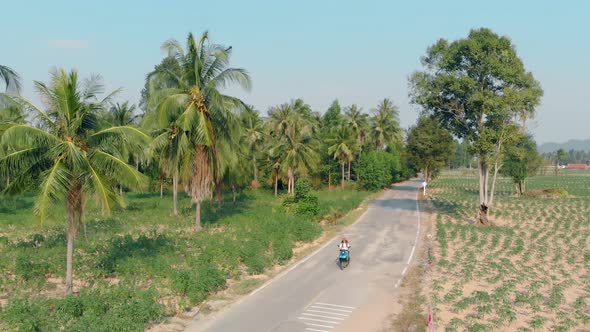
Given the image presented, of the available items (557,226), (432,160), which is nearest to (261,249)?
(557,226)

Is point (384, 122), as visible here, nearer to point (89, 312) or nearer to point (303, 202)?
point (303, 202)

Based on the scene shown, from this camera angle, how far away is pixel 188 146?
25781 mm

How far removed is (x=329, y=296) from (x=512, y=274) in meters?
8.90

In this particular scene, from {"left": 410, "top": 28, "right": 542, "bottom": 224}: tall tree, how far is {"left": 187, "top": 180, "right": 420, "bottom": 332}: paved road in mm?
10293

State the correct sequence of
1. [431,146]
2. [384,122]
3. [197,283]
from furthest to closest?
[384,122], [431,146], [197,283]

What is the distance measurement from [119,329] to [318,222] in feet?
78.0

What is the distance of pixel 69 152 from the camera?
530 inches

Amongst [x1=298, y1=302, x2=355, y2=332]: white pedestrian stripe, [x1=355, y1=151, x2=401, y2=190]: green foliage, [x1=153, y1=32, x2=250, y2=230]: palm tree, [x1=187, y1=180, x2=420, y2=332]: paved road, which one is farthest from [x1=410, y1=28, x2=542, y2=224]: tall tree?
[x1=355, y1=151, x2=401, y2=190]: green foliage

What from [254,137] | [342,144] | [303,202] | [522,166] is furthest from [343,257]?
[522,166]

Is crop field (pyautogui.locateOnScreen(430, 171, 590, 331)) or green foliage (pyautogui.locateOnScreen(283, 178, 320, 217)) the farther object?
green foliage (pyautogui.locateOnScreen(283, 178, 320, 217))

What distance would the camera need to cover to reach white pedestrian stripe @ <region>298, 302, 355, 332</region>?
A: 46.1 ft

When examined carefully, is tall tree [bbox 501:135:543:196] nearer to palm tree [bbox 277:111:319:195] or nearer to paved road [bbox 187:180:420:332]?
palm tree [bbox 277:111:319:195]

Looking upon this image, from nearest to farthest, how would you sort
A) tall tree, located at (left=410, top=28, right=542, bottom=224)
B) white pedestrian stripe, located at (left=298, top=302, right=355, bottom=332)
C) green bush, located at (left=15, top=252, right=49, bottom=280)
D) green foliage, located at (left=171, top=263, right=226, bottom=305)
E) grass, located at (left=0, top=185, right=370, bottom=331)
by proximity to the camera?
grass, located at (left=0, top=185, right=370, bottom=331), white pedestrian stripe, located at (left=298, top=302, right=355, bottom=332), green foliage, located at (left=171, top=263, right=226, bottom=305), green bush, located at (left=15, top=252, right=49, bottom=280), tall tree, located at (left=410, top=28, right=542, bottom=224)

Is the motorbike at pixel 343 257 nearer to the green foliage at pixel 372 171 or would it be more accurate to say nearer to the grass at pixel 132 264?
the grass at pixel 132 264
